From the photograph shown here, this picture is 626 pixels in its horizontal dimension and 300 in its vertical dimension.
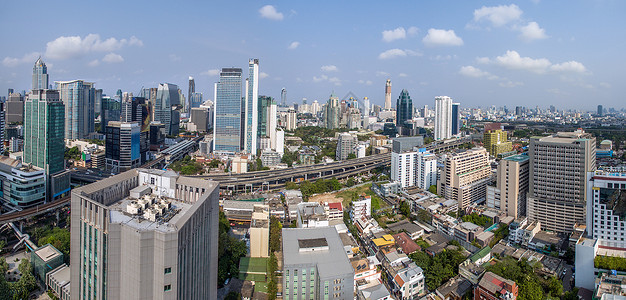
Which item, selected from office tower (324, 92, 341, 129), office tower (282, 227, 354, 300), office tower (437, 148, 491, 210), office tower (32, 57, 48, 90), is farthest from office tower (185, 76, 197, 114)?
office tower (282, 227, 354, 300)

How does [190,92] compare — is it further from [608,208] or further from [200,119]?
[608,208]

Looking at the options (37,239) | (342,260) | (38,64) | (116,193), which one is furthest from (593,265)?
(38,64)

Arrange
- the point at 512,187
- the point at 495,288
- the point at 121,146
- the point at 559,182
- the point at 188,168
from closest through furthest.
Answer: the point at 495,288 < the point at 559,182 < the point at 512,187 < the point at 121,146 < the point at 188,168

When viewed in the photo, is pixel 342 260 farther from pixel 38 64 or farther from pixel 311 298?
pixel 38 64

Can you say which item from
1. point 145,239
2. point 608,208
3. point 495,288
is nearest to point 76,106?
point 145,239

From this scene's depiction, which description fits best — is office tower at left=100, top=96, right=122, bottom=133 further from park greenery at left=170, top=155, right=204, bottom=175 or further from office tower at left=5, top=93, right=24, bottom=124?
park greenery at left=170, top=155, right=204, bottom=175

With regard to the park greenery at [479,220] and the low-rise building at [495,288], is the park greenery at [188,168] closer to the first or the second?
the park greenery at [479,220]
